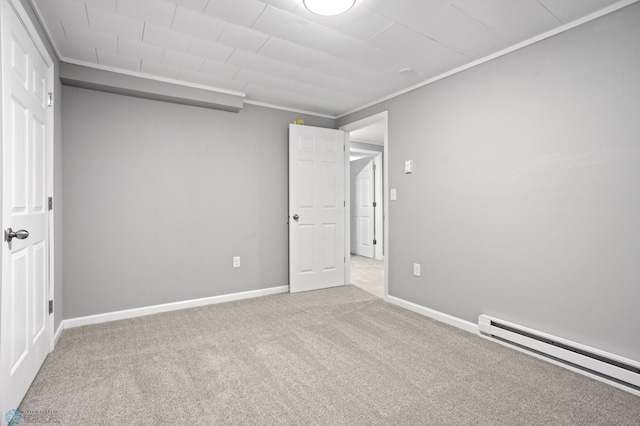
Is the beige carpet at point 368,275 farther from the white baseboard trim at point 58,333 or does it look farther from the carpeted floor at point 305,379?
the white baseboard trim at point 58,333

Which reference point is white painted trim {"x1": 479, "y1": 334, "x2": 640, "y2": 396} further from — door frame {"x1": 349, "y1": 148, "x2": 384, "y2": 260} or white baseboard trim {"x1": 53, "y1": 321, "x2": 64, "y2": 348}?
door frame {"x1": 349, "y1": 148, "x2": 384, "y2": 260}

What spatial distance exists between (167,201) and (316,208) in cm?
174

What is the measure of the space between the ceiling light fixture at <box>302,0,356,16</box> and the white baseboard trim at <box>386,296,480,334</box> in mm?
2590

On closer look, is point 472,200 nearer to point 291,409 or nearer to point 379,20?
point 379,20

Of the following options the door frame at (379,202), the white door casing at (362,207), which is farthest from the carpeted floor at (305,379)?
the white door casing at (362,207)

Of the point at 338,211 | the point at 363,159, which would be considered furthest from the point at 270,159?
the point at 363,159

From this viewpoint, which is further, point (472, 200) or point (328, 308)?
point (328, 308)

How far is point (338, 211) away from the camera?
429cm

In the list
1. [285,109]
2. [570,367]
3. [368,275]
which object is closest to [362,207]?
[368,275]

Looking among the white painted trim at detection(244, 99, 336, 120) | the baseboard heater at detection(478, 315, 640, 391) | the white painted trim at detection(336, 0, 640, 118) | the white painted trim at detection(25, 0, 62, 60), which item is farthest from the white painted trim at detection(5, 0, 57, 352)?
the baseboard heater at detection(478, 315, 640, 391)

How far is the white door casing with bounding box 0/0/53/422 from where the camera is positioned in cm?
152

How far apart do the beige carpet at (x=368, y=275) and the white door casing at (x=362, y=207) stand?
356 millimetres

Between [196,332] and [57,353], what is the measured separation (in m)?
0.94

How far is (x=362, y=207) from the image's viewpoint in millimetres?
6996
